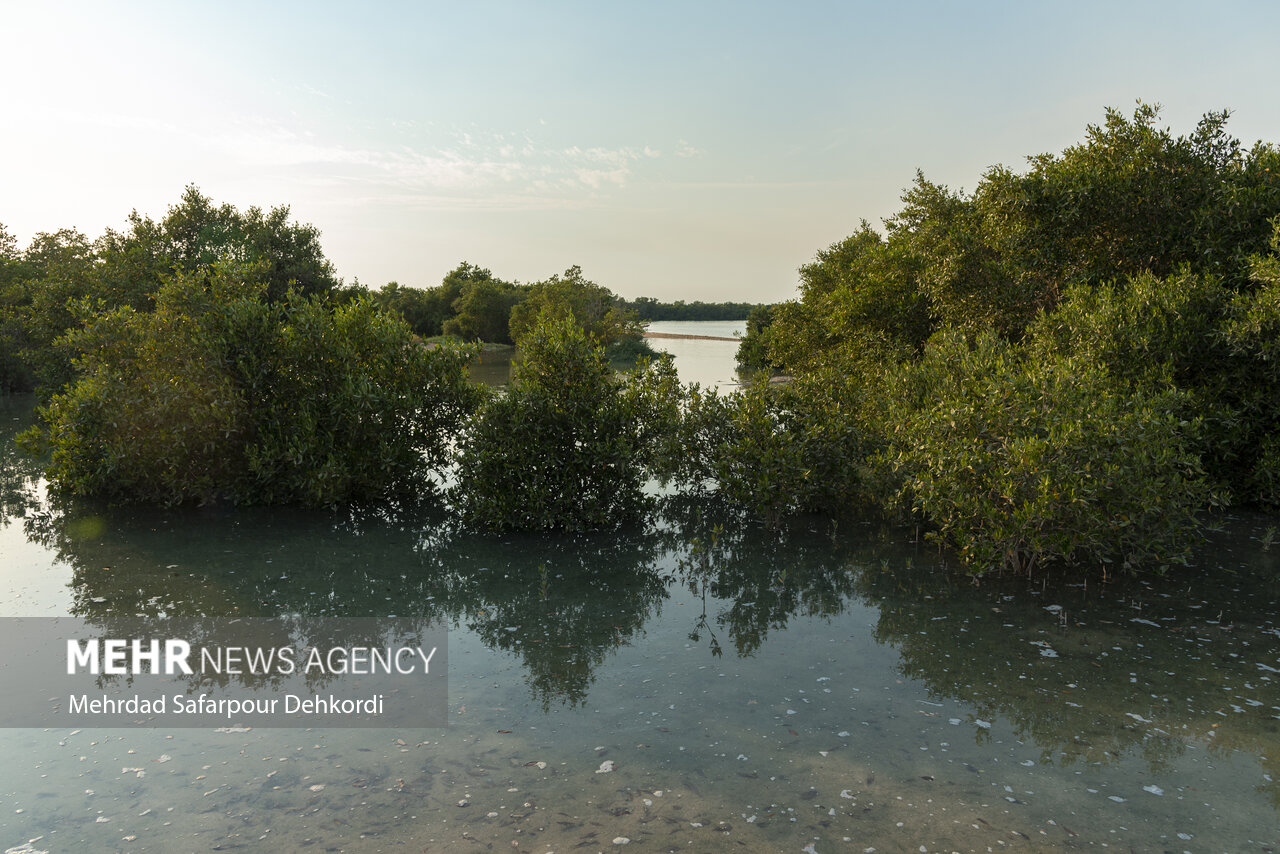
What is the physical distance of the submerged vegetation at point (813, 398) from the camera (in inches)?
531

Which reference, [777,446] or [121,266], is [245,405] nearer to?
[777,446]

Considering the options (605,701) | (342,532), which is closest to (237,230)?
(342,532)

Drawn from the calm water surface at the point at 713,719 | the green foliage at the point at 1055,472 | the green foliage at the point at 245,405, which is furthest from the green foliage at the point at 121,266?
the green foliage at the point at 1055,472

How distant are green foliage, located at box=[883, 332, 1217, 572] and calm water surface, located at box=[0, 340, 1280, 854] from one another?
2.82 feet

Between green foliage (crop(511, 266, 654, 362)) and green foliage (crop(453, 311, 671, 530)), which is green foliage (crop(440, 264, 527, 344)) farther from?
green foliage (crop(453, 311, 671, 530))

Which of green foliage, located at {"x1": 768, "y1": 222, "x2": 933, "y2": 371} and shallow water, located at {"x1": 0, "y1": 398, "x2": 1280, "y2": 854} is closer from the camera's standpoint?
shallow water, located at {"x1": 0, "y1": 398, "x2": 1280, "y2": 854}

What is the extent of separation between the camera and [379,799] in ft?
21.9

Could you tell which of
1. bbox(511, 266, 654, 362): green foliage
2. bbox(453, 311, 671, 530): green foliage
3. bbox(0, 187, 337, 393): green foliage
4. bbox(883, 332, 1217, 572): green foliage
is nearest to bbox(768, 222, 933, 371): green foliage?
bbox(883, 332, 1217, 572): green foliage

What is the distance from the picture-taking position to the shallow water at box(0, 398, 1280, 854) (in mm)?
6352

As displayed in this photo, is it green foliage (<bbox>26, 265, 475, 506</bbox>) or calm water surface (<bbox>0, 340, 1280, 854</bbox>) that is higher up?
green foliage (<bbox>26, 265, 475, 506</bbox>)

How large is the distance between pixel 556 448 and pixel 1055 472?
915 centimetres

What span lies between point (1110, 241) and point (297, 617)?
20.8 metres

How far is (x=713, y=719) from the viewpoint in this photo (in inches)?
323

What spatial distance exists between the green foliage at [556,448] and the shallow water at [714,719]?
1.59 meters
